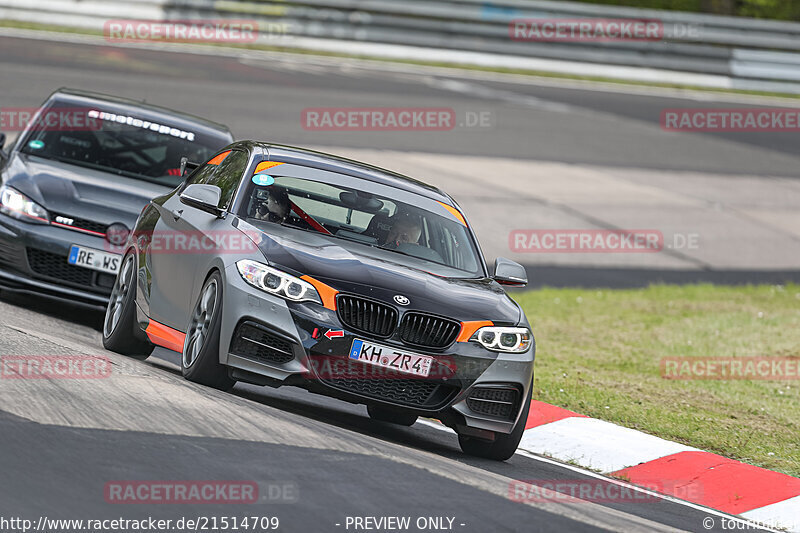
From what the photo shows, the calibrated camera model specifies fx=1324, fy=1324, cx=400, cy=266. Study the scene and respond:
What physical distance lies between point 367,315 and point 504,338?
86 centimetres

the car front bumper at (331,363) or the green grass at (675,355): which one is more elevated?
the car front bumper at (331,363)

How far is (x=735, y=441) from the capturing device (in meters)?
9.45

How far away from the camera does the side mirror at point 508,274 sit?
8.66 m

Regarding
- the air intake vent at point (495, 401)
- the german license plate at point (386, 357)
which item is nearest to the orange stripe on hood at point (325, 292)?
the german license plate at point (386, 357)

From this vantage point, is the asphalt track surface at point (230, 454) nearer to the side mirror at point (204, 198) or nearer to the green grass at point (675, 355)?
the side mirror at point (204, 198)

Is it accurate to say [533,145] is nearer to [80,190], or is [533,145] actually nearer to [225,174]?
[80,190]

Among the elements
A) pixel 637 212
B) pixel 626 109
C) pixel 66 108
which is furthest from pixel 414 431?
pixel 626 109

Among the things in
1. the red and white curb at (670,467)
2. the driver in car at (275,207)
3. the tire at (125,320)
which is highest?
the driver in car at (275,207)

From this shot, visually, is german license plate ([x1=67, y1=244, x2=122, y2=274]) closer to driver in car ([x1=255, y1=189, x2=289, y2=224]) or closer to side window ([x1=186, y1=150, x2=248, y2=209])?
side window ([x1=186, y1=150, x2=248, y2=209])

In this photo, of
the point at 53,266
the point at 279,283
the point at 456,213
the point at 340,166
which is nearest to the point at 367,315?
the point at 279,283

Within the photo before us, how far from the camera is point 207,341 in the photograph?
7578 mm

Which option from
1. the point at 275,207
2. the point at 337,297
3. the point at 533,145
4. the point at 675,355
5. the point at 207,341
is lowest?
the point at 675,355

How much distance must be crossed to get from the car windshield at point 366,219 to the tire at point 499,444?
1018 mm

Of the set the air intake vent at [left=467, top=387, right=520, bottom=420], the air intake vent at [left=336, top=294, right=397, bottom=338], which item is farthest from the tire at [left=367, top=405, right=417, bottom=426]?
the air intake vent at [left=336, top=294, right=397, bottom=338]
